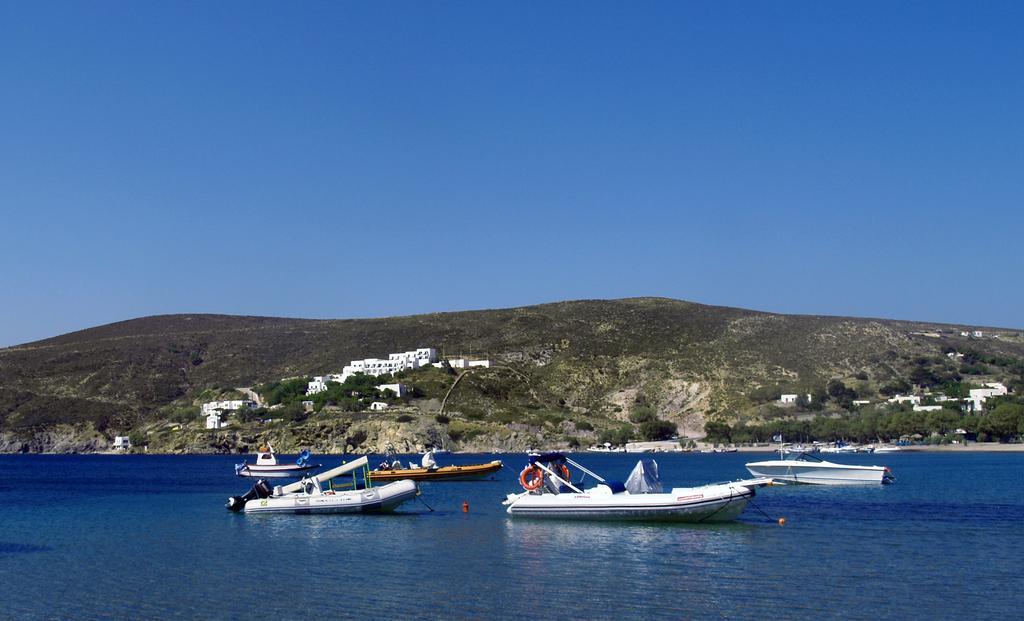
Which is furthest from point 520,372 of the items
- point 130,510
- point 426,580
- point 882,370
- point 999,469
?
point 426,580

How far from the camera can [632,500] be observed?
1652 inches

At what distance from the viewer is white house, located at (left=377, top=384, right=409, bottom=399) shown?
170500mm

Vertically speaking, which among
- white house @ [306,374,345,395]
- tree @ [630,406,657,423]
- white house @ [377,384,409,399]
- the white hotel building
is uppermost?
the white hotel building

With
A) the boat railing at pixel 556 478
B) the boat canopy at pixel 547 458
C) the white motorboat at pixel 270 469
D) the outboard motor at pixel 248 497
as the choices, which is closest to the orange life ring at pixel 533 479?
the boat railing at pixel 556 478

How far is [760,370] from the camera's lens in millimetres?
176875

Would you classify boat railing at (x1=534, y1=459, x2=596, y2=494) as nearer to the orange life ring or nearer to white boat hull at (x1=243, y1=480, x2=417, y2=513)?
the orange life ring

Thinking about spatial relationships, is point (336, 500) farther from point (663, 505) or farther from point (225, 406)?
point (225, 406)

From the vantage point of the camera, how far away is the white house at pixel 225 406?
174m

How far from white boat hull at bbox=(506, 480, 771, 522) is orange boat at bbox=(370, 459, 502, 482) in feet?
121

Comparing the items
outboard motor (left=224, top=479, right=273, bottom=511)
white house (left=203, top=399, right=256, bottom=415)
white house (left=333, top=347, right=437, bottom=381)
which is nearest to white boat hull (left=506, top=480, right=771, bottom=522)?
outboard motor (left=224, top=479, right=273, bottom=511)

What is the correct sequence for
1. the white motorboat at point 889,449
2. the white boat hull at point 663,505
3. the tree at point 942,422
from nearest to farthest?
the white boat hull at point 663,505, the white motorboat at point 889,449, the tree at point 942,422

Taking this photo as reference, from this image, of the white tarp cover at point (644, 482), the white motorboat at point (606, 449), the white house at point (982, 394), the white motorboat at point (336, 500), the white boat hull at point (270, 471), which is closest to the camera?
the white tarp cover at point (644, 482)

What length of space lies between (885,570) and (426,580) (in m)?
13.6

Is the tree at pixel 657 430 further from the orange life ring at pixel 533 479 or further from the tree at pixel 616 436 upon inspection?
the orange life ring at pixel 533 479
